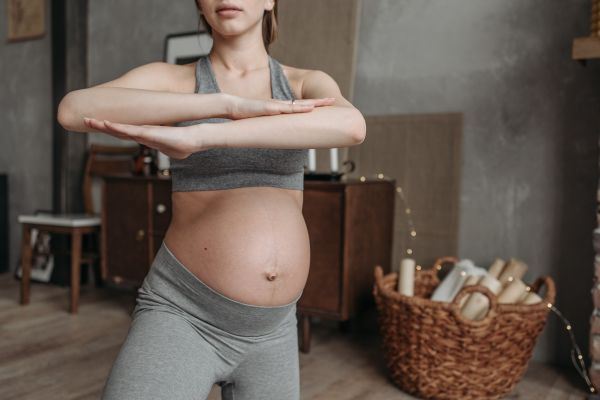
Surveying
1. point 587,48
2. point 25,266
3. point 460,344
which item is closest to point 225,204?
point 460,344

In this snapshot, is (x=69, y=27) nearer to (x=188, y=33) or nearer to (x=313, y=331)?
(x=188, y=33)

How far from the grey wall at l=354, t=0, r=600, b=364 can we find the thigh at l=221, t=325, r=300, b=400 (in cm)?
175

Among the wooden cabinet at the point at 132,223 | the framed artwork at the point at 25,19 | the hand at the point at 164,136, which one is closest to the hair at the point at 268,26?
the hand at the point at 164,136

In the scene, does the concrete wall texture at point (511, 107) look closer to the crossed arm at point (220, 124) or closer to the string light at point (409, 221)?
the string light at point (409, 221)

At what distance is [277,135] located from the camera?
2.96 ft

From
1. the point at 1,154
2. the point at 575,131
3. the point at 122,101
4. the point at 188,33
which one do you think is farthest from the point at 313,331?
the point at 1,154

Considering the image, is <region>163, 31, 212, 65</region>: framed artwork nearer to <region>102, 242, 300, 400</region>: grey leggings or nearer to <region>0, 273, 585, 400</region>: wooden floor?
<region>0, 273, 585, 400</region>: wooden floor

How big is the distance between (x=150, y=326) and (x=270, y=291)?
229mm

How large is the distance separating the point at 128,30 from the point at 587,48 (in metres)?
2.88

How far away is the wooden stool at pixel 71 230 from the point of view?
10.8 ft

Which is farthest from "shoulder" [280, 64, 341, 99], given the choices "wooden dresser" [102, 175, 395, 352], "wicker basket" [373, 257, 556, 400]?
"wooden dresser" [102, 175, 395, 352]

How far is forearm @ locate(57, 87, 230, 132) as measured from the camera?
0.95 m

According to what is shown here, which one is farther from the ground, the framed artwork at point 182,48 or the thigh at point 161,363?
the framed artwork at point 182,48

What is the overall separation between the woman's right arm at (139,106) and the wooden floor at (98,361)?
1435mm
